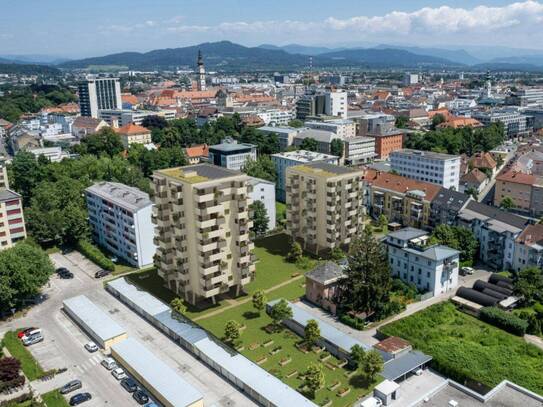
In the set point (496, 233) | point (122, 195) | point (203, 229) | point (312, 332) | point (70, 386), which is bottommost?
point (70, 386)

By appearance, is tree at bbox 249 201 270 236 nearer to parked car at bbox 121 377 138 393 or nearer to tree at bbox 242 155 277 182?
tree at bbox 242 155 277 182

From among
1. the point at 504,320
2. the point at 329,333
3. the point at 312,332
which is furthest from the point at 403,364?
the point at 504,320

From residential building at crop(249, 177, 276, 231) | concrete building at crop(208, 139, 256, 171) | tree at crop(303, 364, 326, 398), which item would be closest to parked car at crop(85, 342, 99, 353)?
tree at crop(303, 364, 326, 398)

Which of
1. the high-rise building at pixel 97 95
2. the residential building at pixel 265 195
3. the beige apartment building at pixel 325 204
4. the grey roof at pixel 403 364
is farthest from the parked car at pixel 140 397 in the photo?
the high-rise building at pixel 97 95

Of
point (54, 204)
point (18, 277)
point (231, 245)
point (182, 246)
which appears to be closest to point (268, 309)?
point (231, 245)

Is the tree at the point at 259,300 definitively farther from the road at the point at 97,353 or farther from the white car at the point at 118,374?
the white car at the point at 118,374

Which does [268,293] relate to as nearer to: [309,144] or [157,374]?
[157,374]
